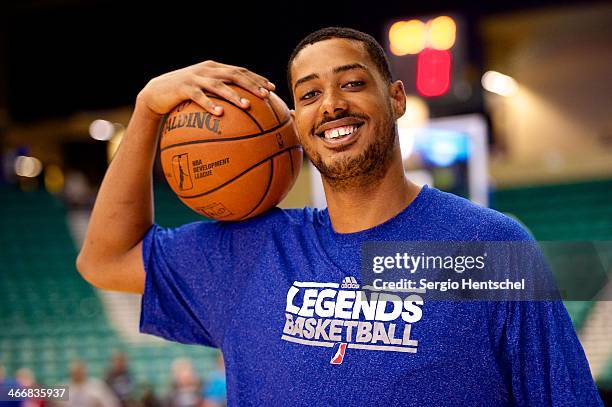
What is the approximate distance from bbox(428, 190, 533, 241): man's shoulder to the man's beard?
133 mm

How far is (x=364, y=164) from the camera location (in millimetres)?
1452

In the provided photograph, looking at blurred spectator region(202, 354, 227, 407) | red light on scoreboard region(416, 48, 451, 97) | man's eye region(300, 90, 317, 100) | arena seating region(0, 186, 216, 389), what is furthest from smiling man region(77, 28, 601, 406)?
arena seating region(0, 186, 216, 389)

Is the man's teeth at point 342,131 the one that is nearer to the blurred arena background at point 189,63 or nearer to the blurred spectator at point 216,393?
the blurred arena background at point 189,63

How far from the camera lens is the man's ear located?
5.11 ft

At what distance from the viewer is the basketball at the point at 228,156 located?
61.8 inches

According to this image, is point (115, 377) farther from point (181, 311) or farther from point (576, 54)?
point (576, 54)

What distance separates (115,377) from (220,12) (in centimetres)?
406

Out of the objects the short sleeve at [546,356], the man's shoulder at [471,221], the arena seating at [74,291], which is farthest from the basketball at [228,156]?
the arena seating at [74,291]

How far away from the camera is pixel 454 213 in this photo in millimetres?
1435

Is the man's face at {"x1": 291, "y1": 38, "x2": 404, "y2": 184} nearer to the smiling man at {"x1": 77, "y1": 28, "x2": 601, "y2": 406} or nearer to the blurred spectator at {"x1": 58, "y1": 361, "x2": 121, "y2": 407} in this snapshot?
the smiling man at {"x1": 77, "y1": 28, "x2": 601, "y2": 406}

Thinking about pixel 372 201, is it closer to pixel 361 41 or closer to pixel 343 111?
pixel 343 111

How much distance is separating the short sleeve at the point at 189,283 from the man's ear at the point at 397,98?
47 centimetres

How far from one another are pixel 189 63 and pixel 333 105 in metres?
6.72

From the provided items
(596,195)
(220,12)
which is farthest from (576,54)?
(220,12)
